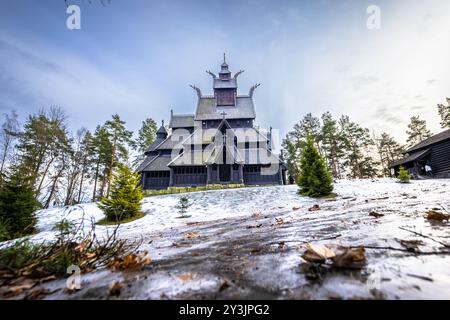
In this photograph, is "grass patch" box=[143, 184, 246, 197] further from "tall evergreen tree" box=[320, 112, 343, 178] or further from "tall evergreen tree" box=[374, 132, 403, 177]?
"tall evergreen tree" box=[374, 132, 403, 177]

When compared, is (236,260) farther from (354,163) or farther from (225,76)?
(354,163)

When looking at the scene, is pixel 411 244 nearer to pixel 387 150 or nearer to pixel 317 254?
pixel 317 254

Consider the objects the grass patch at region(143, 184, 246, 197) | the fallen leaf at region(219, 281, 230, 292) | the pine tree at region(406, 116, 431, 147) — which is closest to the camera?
the fallen leaf at region(219, 281, 230, 292)

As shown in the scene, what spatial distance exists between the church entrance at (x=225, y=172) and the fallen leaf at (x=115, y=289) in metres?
20.9

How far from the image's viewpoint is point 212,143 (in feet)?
80.0

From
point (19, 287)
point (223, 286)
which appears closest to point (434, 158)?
point (223, 286)

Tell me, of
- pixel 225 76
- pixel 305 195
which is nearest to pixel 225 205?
pixel 305 195

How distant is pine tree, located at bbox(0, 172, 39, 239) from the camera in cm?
1002

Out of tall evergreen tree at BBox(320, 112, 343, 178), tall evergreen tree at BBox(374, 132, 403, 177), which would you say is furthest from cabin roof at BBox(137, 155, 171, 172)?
tall evergreen tree at BBox(374, 132, 403, 177)

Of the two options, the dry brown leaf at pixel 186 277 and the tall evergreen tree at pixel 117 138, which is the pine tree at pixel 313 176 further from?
the tall evergreen tree at pixel 117 138

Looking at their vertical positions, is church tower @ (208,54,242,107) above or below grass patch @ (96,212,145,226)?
above

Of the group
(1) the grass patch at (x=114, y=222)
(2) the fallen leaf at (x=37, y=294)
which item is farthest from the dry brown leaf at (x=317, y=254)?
(1) the grass patch at (x=114, y=222)

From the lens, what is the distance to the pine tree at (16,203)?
1002 centimetres

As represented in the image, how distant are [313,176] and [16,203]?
1901 centimetres
